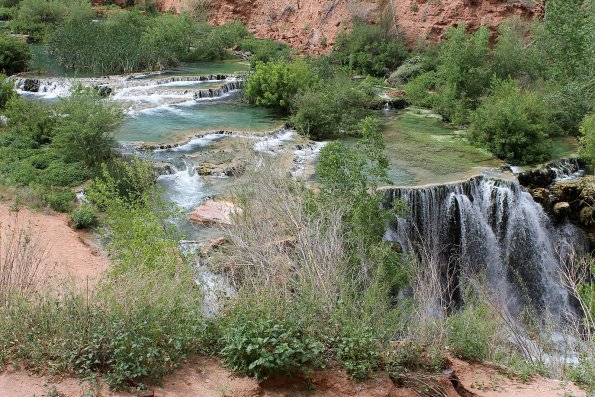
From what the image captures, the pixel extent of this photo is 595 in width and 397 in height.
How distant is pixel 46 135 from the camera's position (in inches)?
664

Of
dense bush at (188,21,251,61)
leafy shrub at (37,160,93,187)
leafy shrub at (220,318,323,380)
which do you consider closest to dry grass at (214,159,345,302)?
leafy shrub at (220,318,323,380)

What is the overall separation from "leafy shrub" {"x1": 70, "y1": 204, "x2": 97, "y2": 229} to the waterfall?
652 cm

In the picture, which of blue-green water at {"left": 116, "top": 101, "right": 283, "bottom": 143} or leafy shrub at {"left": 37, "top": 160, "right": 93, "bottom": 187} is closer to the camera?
leafy shrub at {"left": 37, "top": 160, "right": 93, "bottom": 187}

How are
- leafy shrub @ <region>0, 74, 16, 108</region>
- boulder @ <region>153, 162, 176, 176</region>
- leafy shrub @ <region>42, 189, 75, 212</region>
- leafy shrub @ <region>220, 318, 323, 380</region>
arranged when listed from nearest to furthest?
leafy shrub @ <region>220, 318, 323, 380</region>, leafy shrub @ <region>42, 189, 75, 212</region>, boulder @ <region>153, 162, 176, 176</region>, leafy shrub @ <region>0, 74, 16, 108</region>

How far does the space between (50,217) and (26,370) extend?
23.7 feet

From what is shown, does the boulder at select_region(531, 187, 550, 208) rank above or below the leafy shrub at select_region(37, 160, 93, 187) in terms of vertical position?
below

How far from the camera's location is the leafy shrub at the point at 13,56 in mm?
23688

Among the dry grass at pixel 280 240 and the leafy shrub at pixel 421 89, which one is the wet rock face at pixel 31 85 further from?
the dry grass at pixel 280 240

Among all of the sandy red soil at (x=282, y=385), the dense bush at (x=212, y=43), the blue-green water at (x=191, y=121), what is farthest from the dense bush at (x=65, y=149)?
the dense bush at (x=212, y=43)

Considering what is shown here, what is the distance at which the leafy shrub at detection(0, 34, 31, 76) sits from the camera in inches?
933

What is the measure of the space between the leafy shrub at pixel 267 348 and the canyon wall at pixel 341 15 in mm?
22920

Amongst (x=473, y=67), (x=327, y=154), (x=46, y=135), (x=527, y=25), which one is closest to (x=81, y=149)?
(x=46, y=135)

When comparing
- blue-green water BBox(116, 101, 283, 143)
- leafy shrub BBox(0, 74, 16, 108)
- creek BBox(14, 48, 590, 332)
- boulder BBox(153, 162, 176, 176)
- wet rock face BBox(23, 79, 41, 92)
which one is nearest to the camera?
creek BBox(14, 48, 590, 332)

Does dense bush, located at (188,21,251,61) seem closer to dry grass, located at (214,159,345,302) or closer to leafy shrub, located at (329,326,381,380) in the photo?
dry grass, located at (214,159,345,302)
